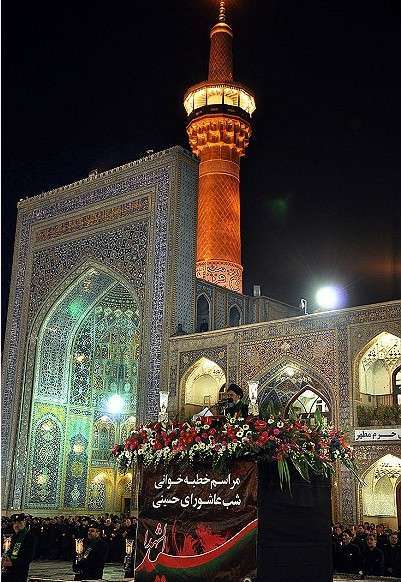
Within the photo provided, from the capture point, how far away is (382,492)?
11.7 m

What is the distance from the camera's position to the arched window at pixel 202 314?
14594mm

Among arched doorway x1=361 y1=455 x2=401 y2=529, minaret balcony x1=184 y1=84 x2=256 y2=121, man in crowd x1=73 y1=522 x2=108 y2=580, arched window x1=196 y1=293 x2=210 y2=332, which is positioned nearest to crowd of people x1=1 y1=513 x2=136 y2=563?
arched doorway x1=361 y1=455 x2=401 y2=529

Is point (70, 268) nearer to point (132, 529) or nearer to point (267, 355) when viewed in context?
point (267, 355)

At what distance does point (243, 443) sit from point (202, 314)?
35.4 ft

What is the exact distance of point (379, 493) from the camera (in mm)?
11648

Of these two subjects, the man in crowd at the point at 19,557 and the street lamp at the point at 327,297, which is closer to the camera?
the man in crowd at the point at 19,557

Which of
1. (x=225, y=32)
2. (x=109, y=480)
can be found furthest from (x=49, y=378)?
(x=225, y=32)

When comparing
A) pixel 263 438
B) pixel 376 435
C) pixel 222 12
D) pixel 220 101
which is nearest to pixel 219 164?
pixel 220 101

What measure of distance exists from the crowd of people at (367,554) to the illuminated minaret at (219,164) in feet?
30.7

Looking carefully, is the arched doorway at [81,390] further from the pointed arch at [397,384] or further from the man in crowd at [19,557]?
the man in crowd at [19,557]

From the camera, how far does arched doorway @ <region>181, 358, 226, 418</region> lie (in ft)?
43.2

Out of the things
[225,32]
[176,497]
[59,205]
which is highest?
[225,32]

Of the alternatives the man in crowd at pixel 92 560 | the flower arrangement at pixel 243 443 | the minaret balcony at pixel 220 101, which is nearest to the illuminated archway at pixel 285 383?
the man in crowd at pixel 92 560

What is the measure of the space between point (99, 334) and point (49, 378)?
6.00 feet
